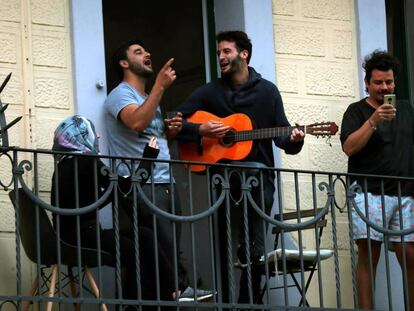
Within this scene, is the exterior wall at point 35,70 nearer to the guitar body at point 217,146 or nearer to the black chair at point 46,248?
the black chair at point 46,248

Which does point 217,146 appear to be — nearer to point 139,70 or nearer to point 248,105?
point 248,105

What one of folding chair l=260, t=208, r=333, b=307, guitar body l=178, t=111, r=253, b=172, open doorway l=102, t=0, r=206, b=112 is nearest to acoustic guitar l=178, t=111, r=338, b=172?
guitar body l=178, t=111, r=253, b=172

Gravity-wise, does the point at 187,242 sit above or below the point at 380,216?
below

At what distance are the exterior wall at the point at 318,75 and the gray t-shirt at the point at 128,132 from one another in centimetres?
131

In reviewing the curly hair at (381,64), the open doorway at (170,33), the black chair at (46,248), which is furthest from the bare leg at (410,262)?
the black chair at (46,248)

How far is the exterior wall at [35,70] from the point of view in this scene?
41.8ft

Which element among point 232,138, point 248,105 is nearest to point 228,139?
point 232,138

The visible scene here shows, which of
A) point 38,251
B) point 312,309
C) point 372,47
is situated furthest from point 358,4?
point 38,251

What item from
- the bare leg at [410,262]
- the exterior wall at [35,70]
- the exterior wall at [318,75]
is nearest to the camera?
the exterior wall at [35,70]

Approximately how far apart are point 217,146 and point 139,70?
30.6 inches

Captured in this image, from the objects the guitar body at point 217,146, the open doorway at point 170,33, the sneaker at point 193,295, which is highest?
the open doorway at point 170,33

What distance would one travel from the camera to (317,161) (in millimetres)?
13930

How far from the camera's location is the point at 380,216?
13.1 metres

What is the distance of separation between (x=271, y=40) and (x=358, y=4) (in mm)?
951
